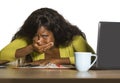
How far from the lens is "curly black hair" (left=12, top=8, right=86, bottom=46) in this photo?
1.78 m

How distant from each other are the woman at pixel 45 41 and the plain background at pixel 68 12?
0.48 metres

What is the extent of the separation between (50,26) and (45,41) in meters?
0.13

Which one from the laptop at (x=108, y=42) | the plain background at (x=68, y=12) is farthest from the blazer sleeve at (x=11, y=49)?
the laptop at (x=108, y=42)

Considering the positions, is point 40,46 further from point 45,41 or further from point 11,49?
point 11,49

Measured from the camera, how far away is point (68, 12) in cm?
243

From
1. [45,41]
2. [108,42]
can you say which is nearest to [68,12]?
[45,41]

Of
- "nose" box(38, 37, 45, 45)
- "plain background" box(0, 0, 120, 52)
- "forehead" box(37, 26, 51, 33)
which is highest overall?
"plain background" box(0, 0, 120, 52)

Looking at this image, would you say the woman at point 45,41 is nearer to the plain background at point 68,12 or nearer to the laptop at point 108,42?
the plain background at point 68,12

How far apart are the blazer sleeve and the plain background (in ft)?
1.81

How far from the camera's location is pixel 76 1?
2.44 meters

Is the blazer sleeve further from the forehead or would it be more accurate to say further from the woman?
the forehead

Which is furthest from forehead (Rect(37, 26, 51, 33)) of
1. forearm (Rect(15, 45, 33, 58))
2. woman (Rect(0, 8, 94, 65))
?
forearm (Rect(15, 45, 33, 58))

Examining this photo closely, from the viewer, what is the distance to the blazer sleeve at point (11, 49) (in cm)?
170

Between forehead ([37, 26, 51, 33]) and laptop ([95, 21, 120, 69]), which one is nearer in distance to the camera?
laptop ([95, 21, 120, 69])
